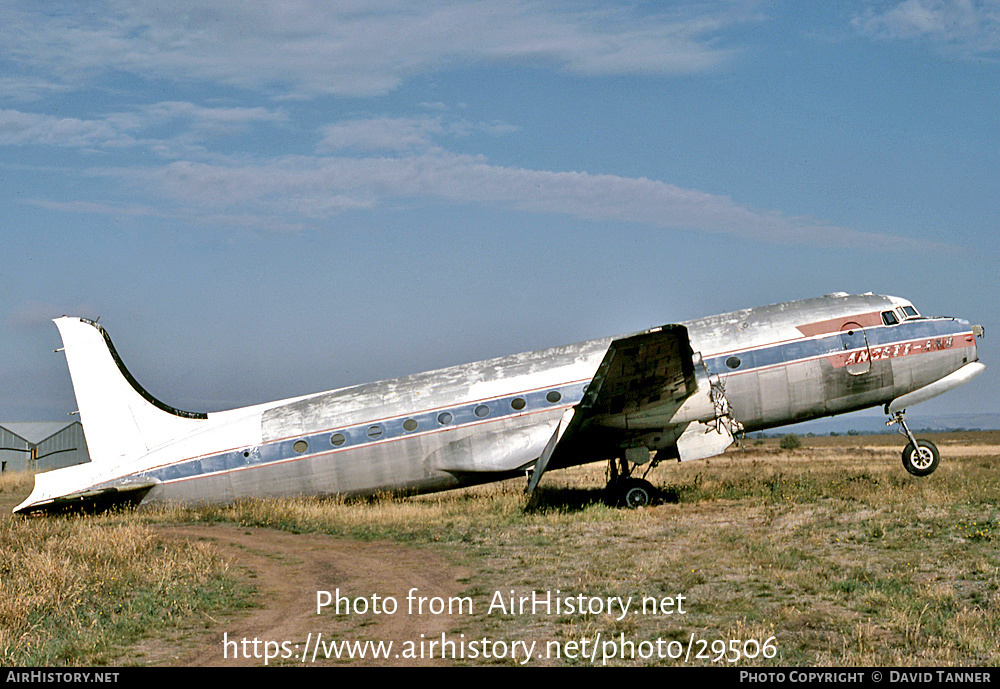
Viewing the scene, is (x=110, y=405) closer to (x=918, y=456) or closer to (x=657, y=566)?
(x=657, y=566)

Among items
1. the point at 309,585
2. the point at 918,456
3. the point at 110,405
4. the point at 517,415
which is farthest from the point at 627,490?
the point at 110,405

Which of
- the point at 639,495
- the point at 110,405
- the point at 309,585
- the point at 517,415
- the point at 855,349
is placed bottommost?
the point at 639,495

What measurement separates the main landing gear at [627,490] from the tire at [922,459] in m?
7.12

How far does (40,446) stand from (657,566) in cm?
6879

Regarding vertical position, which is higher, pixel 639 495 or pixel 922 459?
pixel 639 495

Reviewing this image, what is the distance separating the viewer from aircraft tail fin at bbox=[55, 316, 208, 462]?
23.5 metres

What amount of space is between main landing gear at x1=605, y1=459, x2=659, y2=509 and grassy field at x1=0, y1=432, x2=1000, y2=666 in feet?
1.64

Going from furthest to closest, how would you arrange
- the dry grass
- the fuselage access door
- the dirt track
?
the fuselage access door < the dirt track < the dry grass

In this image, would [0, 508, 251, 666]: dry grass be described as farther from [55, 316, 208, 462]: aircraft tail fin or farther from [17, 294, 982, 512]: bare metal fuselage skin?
[55, 316, 208, 462]: aircraft tail fin

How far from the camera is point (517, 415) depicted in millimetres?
22391

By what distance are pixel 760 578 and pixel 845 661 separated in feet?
14.8

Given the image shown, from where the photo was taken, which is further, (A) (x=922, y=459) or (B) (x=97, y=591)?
(A) (x=922, y=459)

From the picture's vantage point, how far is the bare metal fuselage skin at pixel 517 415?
22.0 m

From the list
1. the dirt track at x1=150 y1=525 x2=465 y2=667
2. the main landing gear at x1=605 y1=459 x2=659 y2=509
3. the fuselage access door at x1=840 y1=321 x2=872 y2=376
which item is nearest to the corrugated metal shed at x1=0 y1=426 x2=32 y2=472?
the dirt track at x1=150 y1=525 x2=465 y2=667
